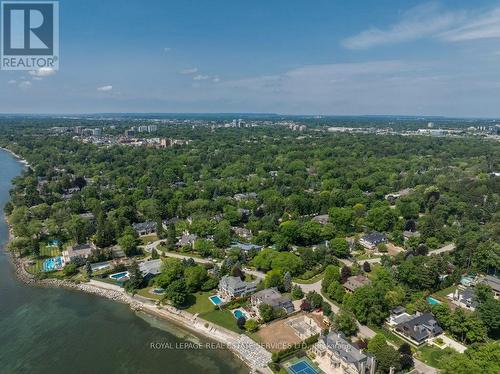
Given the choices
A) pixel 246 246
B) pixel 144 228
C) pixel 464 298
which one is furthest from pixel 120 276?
pixel 464 298

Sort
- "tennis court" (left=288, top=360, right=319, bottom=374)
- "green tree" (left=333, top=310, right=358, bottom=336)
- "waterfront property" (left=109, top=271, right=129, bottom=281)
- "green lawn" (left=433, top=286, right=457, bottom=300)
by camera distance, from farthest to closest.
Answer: "waterfront property" (left=109, top=271, right=129, bottom=281), "green lawn" (left=433, top=286, right=457, bottom=300), "green tree" (left=333, top=310, right=358, bottom=336), "tennis court" (left=288, top=360, right=319, bottom=374)

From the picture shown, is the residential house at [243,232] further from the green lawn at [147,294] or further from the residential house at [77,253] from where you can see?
the residential house at [77,253]

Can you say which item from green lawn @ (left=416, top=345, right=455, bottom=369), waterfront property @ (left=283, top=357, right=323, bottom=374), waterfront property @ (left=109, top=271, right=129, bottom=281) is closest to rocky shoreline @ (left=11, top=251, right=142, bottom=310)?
waterfront property @ (left=109, top=271, right=129, bottom=281)

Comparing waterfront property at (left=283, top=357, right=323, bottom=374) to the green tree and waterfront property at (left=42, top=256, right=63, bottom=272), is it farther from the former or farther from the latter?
waterfront property at (left=42, top=256, right=63, bottom=272)

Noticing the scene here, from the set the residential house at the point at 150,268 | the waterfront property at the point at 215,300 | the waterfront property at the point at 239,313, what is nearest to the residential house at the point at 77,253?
the residential house at the point at 150,268

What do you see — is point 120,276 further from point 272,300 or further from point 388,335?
point 388,335

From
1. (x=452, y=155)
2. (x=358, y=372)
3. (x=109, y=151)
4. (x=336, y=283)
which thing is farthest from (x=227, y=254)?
(x=452, y=155)
